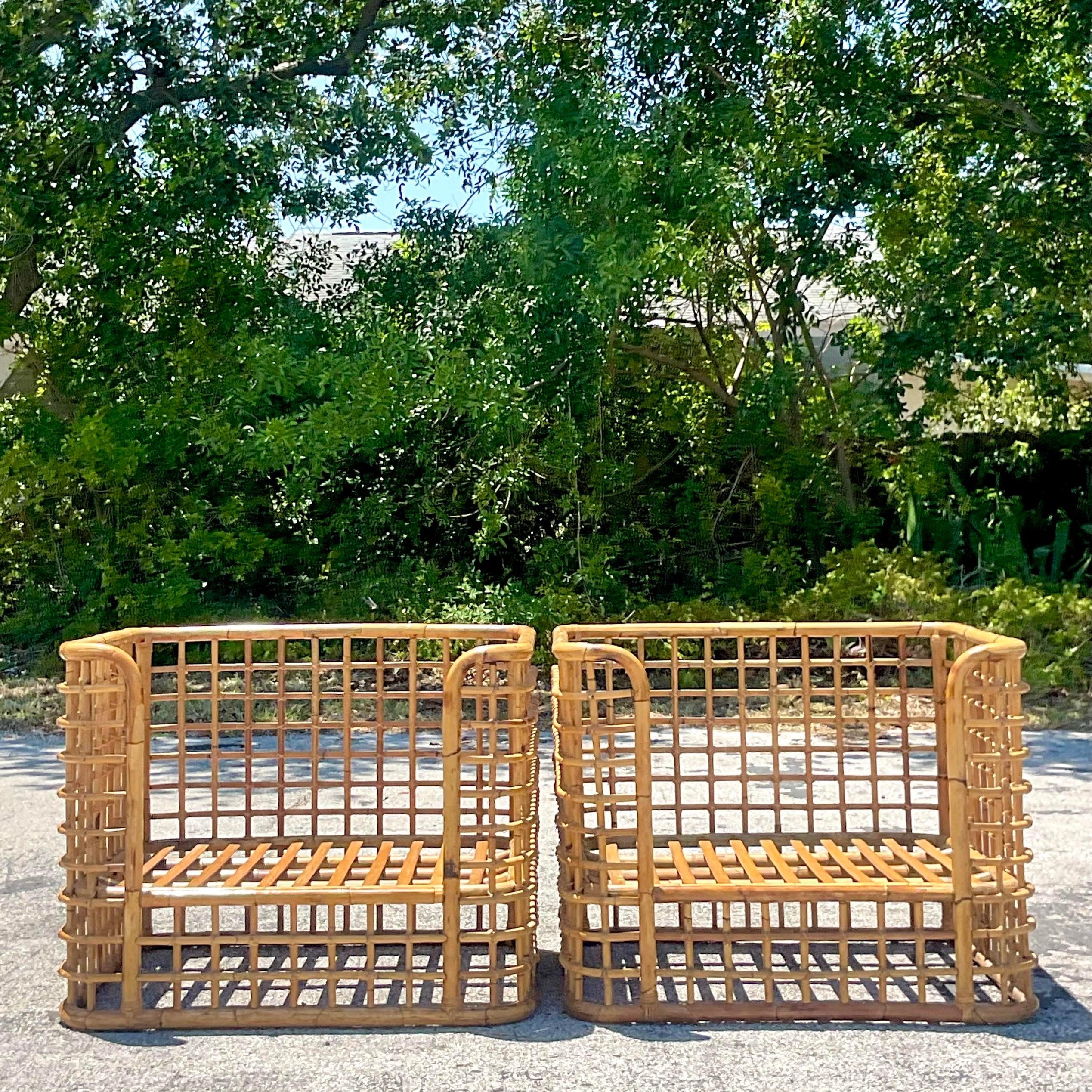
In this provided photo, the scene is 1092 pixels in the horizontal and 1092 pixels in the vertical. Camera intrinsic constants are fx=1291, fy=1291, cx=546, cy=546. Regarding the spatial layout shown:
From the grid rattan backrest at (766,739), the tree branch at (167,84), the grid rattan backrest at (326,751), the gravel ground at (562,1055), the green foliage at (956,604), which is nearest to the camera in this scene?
the gravel ground at (562,1055)

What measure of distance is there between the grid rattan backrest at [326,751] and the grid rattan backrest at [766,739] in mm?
273

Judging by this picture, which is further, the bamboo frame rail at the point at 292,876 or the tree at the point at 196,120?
the tree at the point at 196,120

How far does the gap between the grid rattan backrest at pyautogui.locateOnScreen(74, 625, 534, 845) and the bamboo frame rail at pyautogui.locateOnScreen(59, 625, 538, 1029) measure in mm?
15

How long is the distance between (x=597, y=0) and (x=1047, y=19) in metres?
3.43

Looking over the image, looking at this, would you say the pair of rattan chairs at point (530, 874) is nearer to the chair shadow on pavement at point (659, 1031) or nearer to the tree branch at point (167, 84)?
the chair shadow on pavement at point (659, 1031)

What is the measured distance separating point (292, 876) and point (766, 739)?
4372 mm

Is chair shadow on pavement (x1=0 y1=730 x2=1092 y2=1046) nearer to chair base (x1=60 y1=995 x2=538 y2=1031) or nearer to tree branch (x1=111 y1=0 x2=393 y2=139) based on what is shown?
chair base (x1=60 y1=995 x2=538 y2=1031)

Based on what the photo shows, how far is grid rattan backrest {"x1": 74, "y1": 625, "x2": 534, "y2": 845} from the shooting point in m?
3.52

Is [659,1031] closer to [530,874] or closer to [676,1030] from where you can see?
[676,1030]

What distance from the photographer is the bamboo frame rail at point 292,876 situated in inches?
123

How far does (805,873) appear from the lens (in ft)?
11.5

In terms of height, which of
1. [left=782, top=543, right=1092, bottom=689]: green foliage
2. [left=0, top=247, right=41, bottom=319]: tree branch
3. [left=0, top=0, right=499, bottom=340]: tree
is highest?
[left=0, top=0, right=499, bottom=340]: tree

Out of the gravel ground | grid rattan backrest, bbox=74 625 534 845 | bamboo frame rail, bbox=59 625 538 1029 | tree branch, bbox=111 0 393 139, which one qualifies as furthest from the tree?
the gravel ground

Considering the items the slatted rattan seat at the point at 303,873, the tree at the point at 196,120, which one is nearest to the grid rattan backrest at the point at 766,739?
the slatted rattan seat at the point at 303,873
